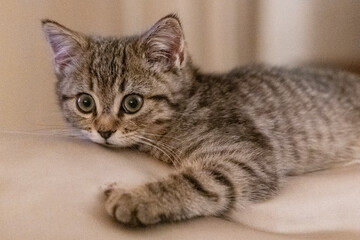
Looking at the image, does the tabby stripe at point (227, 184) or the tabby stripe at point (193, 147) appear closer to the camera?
the tabby stripe at point (227, 184)

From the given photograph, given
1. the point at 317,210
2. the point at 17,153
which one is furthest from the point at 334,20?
the point at 17,153

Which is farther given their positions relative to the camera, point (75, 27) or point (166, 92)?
point (75, 27)

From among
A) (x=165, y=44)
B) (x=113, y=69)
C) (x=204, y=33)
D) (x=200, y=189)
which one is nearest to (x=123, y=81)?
(x=113, y=69)

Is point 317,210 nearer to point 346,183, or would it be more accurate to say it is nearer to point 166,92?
point 346,183

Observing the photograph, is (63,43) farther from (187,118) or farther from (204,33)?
(204,33)

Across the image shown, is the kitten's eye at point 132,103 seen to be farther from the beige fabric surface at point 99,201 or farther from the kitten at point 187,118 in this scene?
the beige fabric surface at point 99,201

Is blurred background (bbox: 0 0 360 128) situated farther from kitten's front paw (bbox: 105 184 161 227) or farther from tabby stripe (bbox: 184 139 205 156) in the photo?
kitten's front paw (bbox: 105 184 161 227)

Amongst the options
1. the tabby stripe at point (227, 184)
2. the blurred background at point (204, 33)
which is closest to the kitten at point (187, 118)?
the tabby stripe at point (227, 184)
